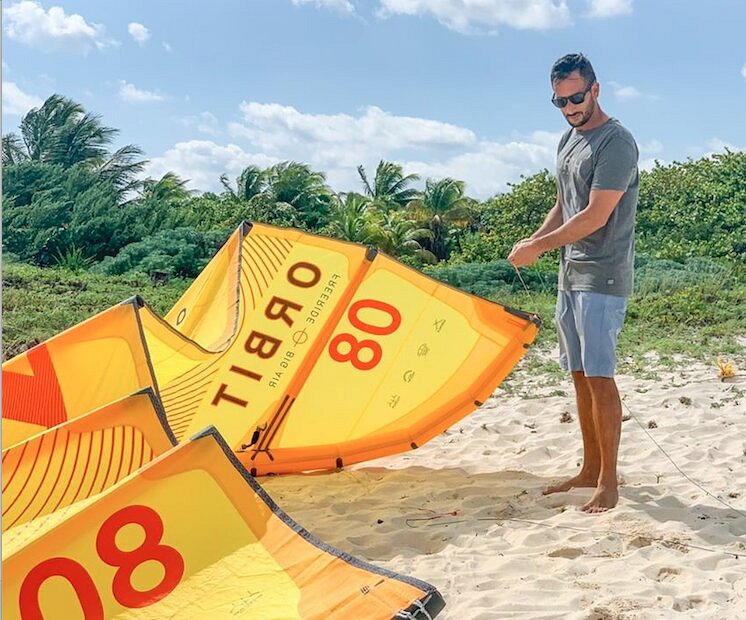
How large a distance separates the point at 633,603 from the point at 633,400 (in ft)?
10.8

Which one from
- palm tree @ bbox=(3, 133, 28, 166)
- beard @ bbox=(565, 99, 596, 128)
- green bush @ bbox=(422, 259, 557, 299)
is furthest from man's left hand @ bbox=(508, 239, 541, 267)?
palm tree @ bbox=(3, 133, 28, 166)

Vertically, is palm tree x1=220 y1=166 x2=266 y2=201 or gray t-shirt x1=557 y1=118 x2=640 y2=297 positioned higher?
palm tree x1=220 y1=166 x2=266 y2=201

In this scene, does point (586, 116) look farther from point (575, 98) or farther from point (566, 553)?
point (566, 553)

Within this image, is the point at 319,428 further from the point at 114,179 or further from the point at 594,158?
the point at 114,179

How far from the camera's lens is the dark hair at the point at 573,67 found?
3543 mm

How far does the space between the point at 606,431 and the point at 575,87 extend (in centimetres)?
139

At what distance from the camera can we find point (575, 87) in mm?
3551

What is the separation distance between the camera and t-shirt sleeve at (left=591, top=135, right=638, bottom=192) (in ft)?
11.4

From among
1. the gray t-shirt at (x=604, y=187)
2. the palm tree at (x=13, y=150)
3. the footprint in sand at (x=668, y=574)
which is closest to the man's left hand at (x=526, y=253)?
the gray t-shirt at (x=604, y=187)

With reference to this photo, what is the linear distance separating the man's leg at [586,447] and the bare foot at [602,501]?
0.94ft

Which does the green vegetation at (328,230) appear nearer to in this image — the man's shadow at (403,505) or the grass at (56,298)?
the grass at (56,298)

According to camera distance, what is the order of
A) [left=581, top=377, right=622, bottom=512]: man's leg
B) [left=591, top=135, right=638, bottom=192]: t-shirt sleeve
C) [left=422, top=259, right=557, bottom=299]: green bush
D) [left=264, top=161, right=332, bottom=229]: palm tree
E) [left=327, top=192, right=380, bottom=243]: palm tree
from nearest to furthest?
[left=591, top=135, right=638, bottom=192]: t-shirt sleeve → [left=581, top=377, right=622, bottom=512]: man's leg → [left=422, top=259, right=557, bottom=299]: green bush → [left=327, top=192, right=380, bottom=243]: palm tree → [left=264, top=161, right=332, bottom=229]: palm tree

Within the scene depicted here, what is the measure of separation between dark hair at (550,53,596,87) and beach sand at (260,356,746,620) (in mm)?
1774

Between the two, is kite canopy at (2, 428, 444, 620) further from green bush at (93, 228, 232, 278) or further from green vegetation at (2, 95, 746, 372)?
green bush at (93, 228, 232, 278)
